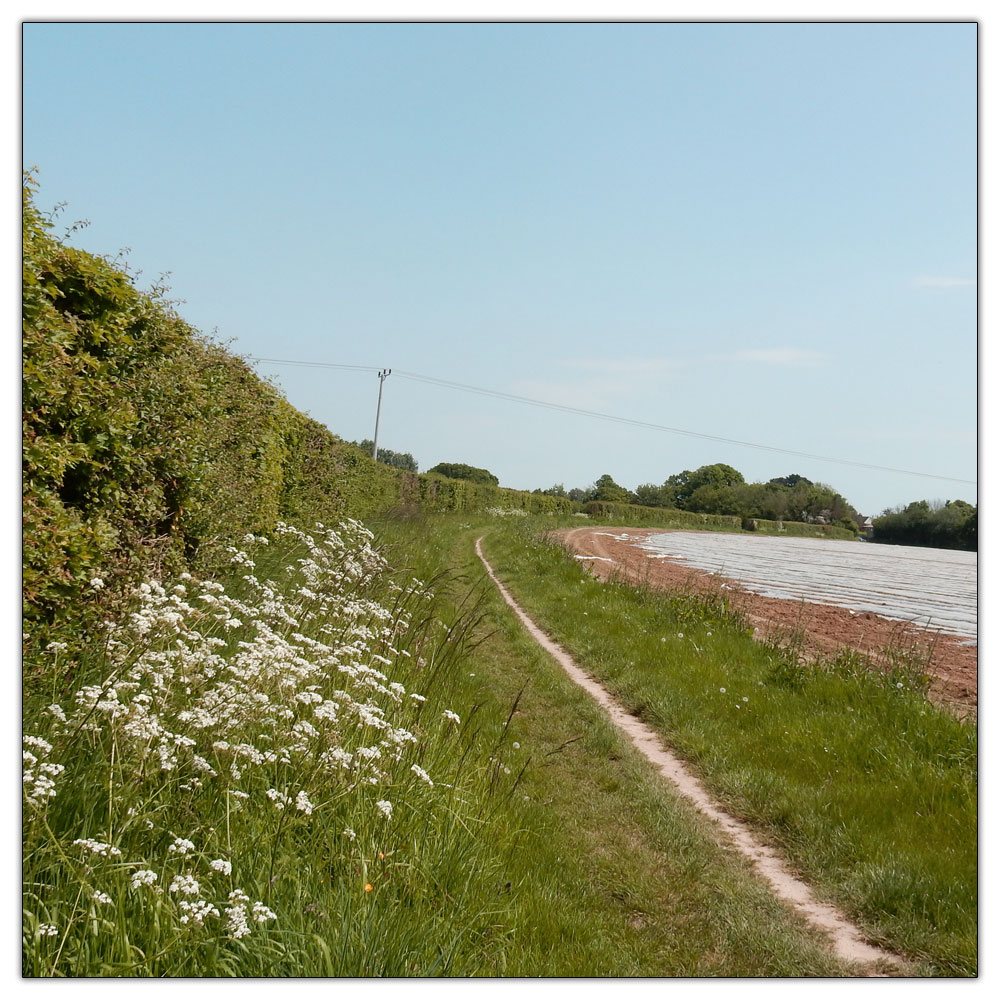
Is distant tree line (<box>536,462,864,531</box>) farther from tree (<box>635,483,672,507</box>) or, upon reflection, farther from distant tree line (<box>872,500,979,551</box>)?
distant tree line (<box>872,500,979,551</box>)

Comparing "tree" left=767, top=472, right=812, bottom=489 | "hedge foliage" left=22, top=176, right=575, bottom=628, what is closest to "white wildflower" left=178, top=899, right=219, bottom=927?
"hedge foliage" left=22, top=176, right=575, bottom=628

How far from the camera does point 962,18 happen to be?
344 cm

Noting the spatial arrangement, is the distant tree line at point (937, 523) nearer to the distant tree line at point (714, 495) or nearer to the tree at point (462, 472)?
the distant tree line at point (714, 495)

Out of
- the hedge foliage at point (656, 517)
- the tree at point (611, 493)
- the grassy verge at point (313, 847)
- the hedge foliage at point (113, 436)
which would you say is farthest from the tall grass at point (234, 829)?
the tree at point (611, 493)

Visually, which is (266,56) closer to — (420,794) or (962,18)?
(962,18)

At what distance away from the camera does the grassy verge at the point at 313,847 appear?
7.66ft

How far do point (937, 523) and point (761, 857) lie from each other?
2.32 metres

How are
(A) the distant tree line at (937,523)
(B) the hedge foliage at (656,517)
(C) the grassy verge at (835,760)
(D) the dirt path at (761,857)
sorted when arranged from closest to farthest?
(D) the dirt path at (761,857) → (C) the grassy verge at (835,760) → (A) the distant tree line at (937,523) → (B) the hedge foliage at (656,517)

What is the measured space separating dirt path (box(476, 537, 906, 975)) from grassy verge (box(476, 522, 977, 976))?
10 cm

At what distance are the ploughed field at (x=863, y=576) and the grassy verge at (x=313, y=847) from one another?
5.56 metres

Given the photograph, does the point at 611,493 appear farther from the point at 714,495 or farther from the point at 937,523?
the point at 937,523

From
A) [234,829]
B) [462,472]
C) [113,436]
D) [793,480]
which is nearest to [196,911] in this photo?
[234,829]

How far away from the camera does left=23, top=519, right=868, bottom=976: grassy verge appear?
7.66 ft

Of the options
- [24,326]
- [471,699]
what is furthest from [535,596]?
[24,326]
